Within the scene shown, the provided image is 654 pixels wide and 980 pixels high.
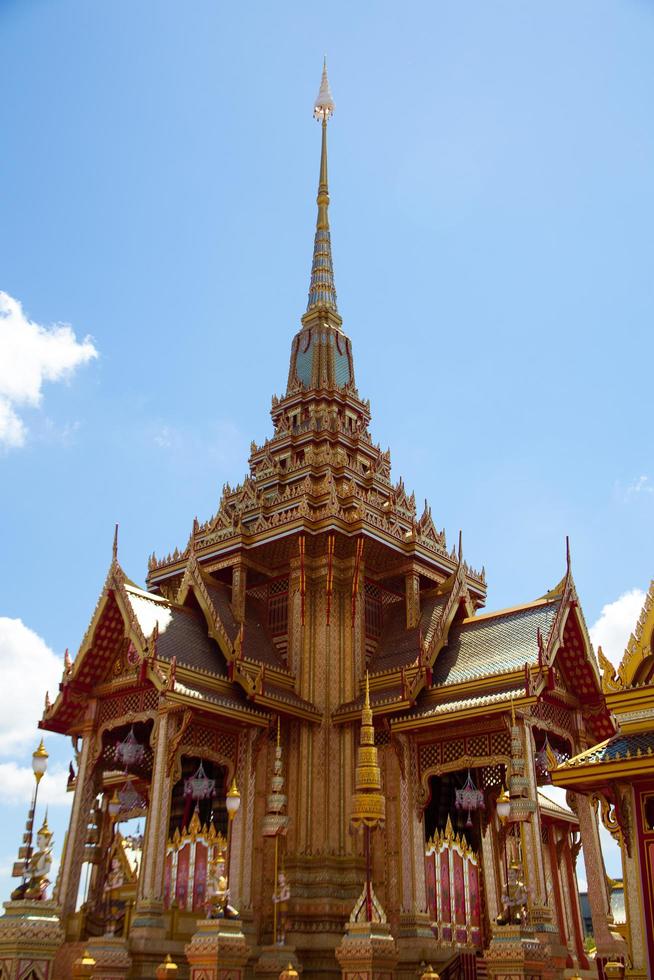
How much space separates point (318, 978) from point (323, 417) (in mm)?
15802

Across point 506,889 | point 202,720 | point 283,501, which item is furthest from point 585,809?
point 283,501

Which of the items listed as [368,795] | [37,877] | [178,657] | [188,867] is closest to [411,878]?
[188,867]

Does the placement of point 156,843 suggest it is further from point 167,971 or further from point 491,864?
point 491,864

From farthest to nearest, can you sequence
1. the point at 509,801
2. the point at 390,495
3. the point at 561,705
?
the point at 390,495 → the point at 561,705 → the point at 509,801

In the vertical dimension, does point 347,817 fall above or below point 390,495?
below

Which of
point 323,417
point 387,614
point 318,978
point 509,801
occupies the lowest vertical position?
point 318,978

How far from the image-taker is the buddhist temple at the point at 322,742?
20047 millimetres

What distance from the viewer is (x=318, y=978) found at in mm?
20562

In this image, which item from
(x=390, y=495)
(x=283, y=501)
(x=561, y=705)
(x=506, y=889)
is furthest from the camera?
(x=390, y=495)

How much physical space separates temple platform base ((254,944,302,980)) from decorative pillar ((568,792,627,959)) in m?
6.20

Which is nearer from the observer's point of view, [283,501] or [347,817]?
[347,817]

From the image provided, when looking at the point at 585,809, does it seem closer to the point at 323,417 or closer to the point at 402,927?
the point at 402,927

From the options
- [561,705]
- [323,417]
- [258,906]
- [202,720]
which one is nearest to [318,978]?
[258,906]

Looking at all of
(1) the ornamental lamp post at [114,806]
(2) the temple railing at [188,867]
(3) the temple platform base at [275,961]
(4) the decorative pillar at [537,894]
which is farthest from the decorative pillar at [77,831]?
(4) the decorative pillar at [537,894]
